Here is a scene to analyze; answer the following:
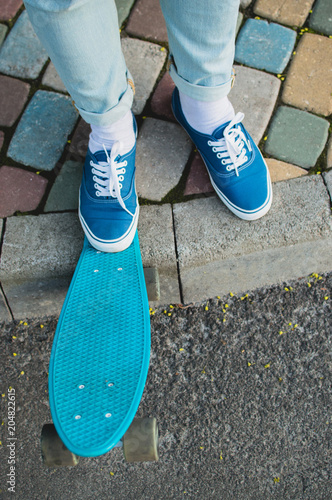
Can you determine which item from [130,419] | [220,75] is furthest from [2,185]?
[130,419]

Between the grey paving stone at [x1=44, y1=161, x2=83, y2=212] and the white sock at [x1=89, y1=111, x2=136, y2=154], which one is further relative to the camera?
the grey paving stone at [x1=44, y1=161, x2=83, y2=212]

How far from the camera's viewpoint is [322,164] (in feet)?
5.64

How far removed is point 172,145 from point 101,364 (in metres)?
0.97

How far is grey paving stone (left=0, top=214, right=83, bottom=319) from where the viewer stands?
1636mm

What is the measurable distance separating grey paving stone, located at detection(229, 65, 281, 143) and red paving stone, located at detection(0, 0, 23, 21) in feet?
3.69

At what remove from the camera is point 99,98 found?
127 centimetres

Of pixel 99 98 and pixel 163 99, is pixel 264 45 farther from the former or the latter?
pixel 99 98

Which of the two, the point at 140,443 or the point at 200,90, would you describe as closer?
the point at 140,443

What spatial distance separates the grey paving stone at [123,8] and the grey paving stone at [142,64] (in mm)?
123

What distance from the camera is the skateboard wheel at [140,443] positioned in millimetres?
1215

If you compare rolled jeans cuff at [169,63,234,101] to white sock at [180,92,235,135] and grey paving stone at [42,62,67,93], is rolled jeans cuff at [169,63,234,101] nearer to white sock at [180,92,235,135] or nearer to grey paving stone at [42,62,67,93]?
white sock at [180,92,235,135]

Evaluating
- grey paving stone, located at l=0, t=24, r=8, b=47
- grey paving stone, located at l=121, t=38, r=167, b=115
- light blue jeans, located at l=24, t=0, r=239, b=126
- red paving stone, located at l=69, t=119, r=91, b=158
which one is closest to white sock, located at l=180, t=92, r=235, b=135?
light blue jeans, located at l=24, t=0, r=239, b=126

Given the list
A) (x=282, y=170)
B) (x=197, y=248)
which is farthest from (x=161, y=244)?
(x=282, y=170)

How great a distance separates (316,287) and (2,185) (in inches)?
54.7
